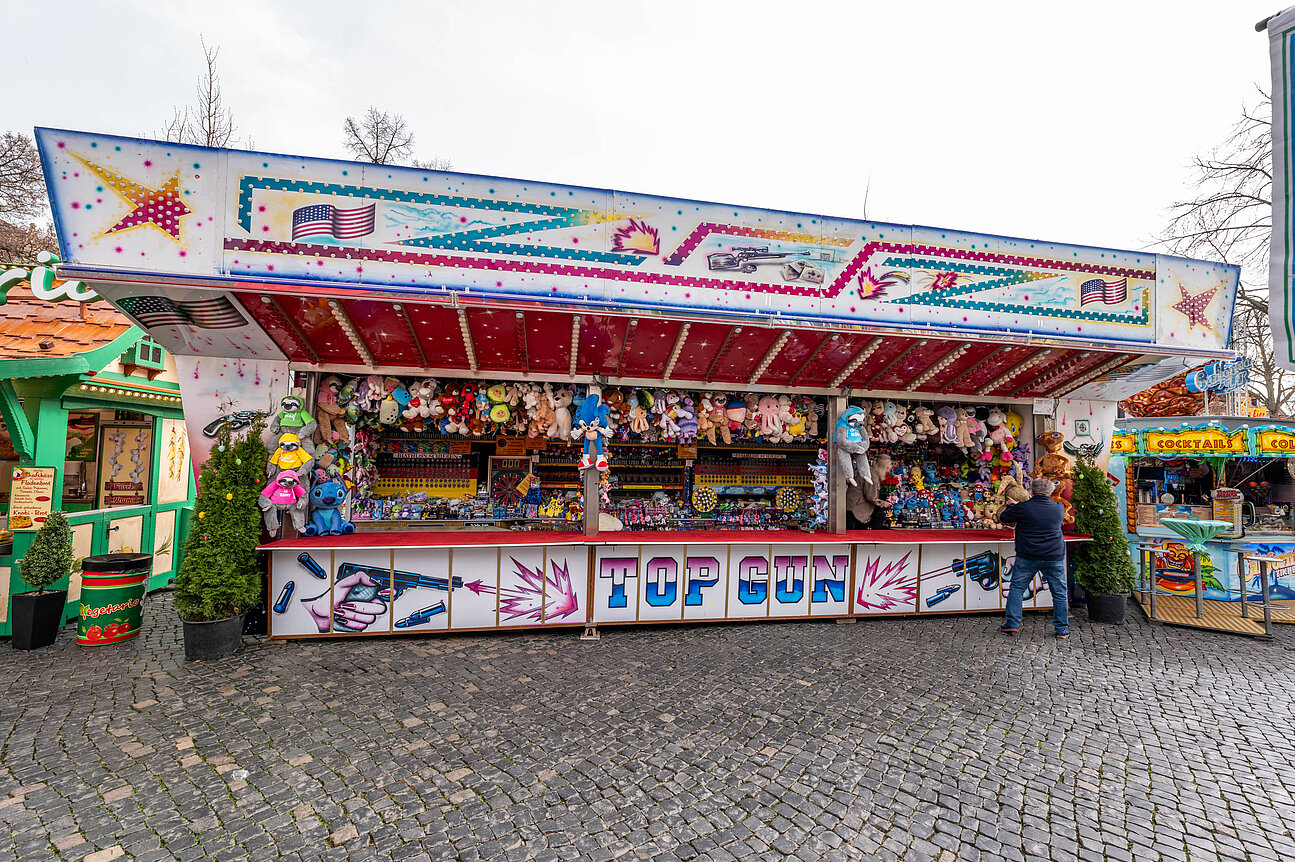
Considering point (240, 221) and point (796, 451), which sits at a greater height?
point (240, 221)

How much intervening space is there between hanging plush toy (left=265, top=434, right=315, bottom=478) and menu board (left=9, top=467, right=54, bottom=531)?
2.42m

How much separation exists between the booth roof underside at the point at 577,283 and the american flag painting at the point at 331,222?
16mm

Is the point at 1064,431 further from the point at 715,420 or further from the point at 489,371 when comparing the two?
the point at 489,371

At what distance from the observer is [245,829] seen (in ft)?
8.79

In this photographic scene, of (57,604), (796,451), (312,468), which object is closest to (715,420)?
(796,451)

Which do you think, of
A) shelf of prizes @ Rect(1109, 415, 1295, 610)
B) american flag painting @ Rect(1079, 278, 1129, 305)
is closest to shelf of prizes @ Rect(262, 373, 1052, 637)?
american flag painting @ Rect(1079, 278, 1129, 305)

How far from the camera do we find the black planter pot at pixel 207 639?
480cm

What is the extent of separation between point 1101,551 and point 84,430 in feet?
42.3

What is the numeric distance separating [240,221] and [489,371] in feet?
7.86

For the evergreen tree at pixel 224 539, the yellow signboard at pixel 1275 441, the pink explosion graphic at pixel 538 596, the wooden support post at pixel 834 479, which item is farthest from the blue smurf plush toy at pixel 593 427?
the yellow signboard at pixel 1275 441

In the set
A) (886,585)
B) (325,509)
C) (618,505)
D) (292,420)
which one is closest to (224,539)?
(325,509)

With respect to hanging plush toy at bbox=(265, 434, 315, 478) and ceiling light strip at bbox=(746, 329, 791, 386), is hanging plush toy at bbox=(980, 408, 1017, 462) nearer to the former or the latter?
ceiling light strip at bbox=(746, 329, 791, 386)

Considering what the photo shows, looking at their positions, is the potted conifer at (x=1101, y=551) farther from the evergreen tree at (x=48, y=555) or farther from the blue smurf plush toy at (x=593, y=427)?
the evergreen tree at (x=48, y=555)

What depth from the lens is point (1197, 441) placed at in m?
8.39
